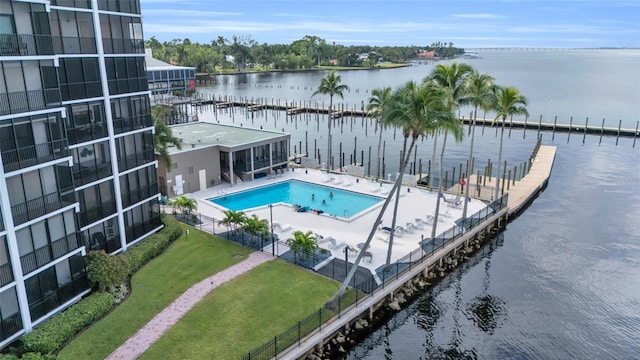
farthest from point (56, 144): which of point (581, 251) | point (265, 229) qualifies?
point (581, 251)

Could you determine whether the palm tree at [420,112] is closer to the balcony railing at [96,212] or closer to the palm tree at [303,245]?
the palm tree at [303,245]

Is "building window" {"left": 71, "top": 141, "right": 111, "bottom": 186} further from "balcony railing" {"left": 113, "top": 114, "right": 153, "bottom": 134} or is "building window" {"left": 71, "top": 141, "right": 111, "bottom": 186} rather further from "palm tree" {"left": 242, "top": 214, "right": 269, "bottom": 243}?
"palm tree" {"left": 242, "top": 214, "right": 269, "bottom": 243}

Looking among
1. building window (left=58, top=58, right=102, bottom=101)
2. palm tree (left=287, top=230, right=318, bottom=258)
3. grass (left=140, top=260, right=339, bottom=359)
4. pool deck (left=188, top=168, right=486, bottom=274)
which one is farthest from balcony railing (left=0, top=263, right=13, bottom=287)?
pool deck (left=188, top=168, right=486, bottom=274)

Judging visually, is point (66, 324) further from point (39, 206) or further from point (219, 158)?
point (219, 158)

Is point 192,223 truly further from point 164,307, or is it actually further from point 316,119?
point 316,119

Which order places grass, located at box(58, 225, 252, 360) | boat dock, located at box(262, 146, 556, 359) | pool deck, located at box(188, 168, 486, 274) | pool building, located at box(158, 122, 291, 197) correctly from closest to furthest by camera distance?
1. grass, located at box(58, 225, 252, 360)
2. boat dock, located at box(262, 146, 556, 359)
3. pool deck, located at box(188, 168, 486, 274)
4. pool building, located at box(158, 122, 291, 197)

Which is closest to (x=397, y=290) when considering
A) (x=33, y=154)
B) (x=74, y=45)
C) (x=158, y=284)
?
(x=158, y=284)

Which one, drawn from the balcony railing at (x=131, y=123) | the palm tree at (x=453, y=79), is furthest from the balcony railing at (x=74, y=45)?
the palm tree at (x=453, y=79)
